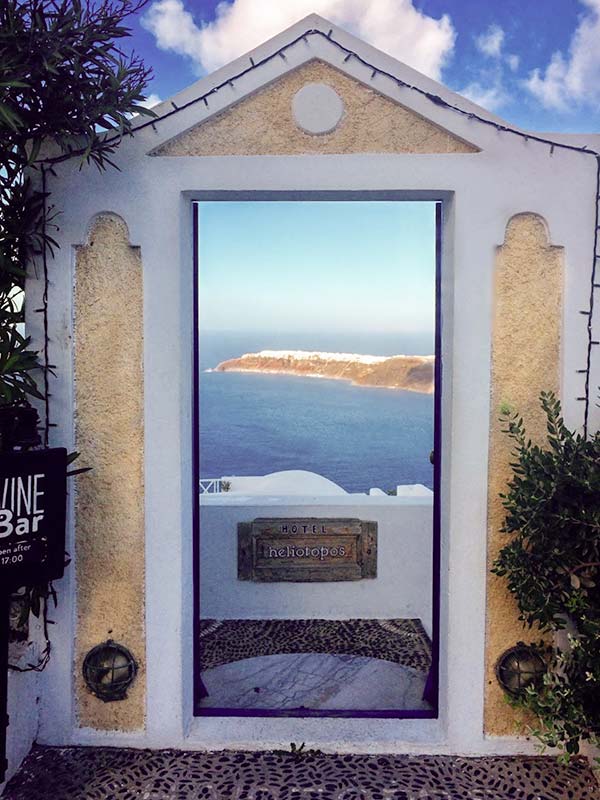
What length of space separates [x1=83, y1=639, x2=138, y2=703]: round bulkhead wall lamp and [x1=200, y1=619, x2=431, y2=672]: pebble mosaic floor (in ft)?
4.24

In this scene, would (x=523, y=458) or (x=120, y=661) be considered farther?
(x=120, y=661)

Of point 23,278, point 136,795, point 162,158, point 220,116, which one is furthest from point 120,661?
point 220,116

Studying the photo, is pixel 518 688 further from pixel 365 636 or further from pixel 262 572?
pixel 262 572

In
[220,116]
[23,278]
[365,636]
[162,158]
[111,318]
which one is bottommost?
[365,636]

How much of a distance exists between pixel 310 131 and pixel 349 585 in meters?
3.91

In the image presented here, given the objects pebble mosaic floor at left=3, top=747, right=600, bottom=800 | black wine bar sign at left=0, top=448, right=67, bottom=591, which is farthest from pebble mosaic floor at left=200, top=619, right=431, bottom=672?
black wine bar sign at left=0, top=448, right=67, bottom=591

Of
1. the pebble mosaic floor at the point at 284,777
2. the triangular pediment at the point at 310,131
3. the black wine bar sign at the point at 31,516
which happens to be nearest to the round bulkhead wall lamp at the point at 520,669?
the pebble mosaic floor at the point at 284,777

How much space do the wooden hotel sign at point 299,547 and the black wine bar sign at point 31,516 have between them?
2.69m

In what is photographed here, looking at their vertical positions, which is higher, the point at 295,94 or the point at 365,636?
the point at 295,94

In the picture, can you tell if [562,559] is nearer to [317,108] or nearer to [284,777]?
[284,777]

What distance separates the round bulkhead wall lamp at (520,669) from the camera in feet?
11.2

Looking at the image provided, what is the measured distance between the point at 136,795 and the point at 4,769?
0.67 m

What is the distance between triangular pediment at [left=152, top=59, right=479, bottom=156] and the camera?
331cm

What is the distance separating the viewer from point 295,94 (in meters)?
3.31
